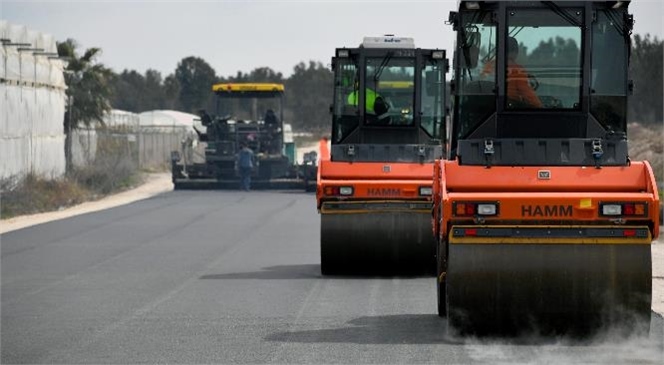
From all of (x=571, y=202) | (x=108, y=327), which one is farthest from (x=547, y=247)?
(x=108, y=327)

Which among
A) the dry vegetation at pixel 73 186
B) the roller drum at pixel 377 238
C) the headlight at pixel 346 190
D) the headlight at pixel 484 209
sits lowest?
the dry vegetation at pixel 73 186

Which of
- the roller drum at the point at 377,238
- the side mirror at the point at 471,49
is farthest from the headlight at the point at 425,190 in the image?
the side mirror at the point at 471,49

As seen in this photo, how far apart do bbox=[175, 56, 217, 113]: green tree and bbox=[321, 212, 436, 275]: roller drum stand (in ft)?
352

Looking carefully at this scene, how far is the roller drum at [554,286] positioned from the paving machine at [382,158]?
6249 mm

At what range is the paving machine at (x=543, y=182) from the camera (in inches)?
475

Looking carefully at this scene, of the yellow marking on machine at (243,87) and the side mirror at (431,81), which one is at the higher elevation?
the yellow marking on machine at (243,87)

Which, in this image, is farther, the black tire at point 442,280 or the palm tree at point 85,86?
the palm tree at point 85,86

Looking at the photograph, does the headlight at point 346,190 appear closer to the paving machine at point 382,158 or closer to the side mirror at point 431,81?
the paving machine at point 382,158

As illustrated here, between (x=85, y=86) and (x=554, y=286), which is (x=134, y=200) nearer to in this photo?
(x=85, y=86)

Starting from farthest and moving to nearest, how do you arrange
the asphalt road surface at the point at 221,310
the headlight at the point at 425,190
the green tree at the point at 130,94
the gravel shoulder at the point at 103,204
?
the green tree at the point at 130,94, the gravel shoulder at the point at 103,204, the headlight at the point at 425,190, the asphalt road surface at the point at 221,310

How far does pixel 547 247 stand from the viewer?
12.1 m

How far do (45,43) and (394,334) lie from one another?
37.7 metres

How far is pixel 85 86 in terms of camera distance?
194 ft

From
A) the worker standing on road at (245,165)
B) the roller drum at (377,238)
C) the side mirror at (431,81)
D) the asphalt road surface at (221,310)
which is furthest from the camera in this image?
the worker standing on road at (245,165)
